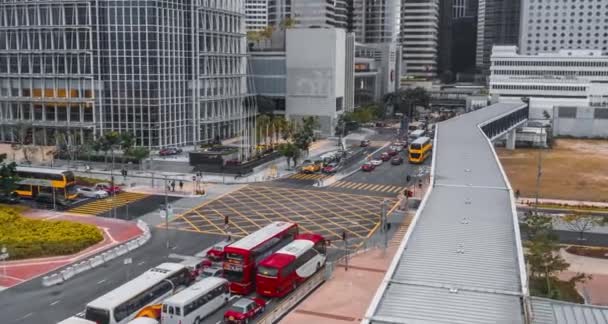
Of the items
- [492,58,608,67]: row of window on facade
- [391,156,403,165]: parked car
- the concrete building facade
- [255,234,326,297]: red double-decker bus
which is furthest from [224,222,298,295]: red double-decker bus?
[492,58,608,67]: row of window on facade

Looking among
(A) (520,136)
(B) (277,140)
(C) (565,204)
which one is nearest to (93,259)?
(C) (565,204)

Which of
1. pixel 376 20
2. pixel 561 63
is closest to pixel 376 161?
pixel 561 63

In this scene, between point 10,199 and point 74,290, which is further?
point 10,199

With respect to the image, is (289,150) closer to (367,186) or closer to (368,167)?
(368,167)

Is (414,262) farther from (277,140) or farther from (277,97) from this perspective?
(277,97)

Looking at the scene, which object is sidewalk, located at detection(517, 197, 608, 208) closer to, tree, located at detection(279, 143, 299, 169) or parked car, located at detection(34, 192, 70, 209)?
tree, located at detection(279, 143, 299, 169)

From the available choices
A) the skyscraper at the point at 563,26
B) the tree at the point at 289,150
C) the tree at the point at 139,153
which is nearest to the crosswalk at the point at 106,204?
the tree at the point at 139,153
